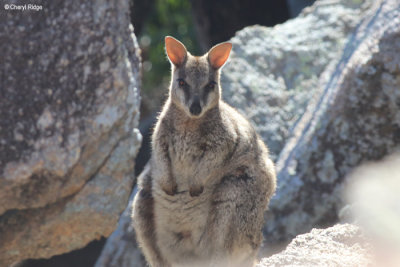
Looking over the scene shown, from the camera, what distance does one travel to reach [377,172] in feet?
20.0

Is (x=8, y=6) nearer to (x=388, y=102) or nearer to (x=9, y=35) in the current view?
(x=9, y=35)

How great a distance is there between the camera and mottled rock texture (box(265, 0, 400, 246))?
6254mm

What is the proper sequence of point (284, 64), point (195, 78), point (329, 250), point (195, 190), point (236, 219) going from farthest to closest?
point (284, 64) < point (195, 78) < point (195, 190) < point (236, 219) < point (329, 250)

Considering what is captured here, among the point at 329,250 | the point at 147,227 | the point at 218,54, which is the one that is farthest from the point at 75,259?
the point at 329,250

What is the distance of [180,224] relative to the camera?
526cm

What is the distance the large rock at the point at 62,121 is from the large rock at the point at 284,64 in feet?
7.64

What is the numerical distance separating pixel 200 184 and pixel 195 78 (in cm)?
97

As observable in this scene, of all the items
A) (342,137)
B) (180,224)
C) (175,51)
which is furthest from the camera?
(342,137)

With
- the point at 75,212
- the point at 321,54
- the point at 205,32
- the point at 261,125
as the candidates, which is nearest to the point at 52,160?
the point at 75,212

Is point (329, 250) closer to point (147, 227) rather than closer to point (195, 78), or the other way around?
point (147, 227)

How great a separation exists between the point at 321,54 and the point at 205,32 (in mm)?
3349

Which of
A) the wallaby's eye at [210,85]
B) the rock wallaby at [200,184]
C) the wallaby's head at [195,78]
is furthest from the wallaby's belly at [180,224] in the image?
the wallaby's eye at [210,85]

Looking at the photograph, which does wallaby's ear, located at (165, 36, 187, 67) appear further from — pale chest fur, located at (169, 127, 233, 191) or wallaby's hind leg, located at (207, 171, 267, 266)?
wallaby's hind leg, located at (207, 171, 267, 266)

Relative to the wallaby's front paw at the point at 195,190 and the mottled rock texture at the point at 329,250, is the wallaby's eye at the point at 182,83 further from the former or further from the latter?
the mottled rock texture at the point at 329,250
